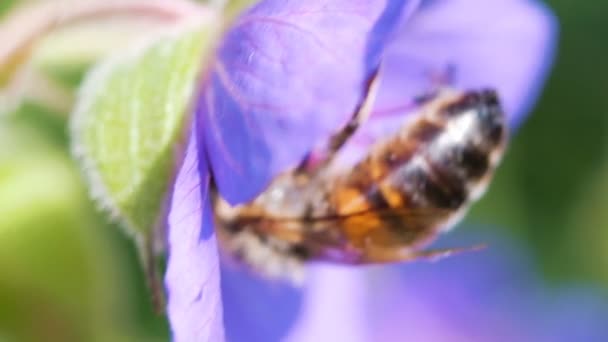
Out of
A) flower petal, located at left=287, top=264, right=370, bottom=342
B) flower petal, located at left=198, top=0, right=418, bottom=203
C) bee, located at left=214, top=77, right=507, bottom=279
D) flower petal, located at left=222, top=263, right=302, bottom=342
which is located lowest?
flower petal, located at left=287, top=264, right=370, bottom=342

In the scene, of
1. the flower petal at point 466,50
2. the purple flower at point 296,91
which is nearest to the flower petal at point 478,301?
the purple flower at point 296,91

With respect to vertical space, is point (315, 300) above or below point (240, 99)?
below

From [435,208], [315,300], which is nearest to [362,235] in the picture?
[435,208]

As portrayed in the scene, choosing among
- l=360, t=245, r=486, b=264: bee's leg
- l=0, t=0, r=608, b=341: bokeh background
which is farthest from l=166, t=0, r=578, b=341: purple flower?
l=0, t=0, r=608, b=341: bokeh background

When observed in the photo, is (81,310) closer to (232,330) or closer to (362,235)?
(232,330)

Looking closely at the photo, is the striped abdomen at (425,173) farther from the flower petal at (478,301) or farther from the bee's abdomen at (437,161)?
the flower petal at (478,301)

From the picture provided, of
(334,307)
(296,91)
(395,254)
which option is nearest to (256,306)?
(395,254)

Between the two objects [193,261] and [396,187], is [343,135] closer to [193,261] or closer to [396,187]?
[396,187]

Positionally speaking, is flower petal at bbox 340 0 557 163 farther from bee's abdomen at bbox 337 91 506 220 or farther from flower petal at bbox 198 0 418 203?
flower petal at bbox 198 0 418 203
